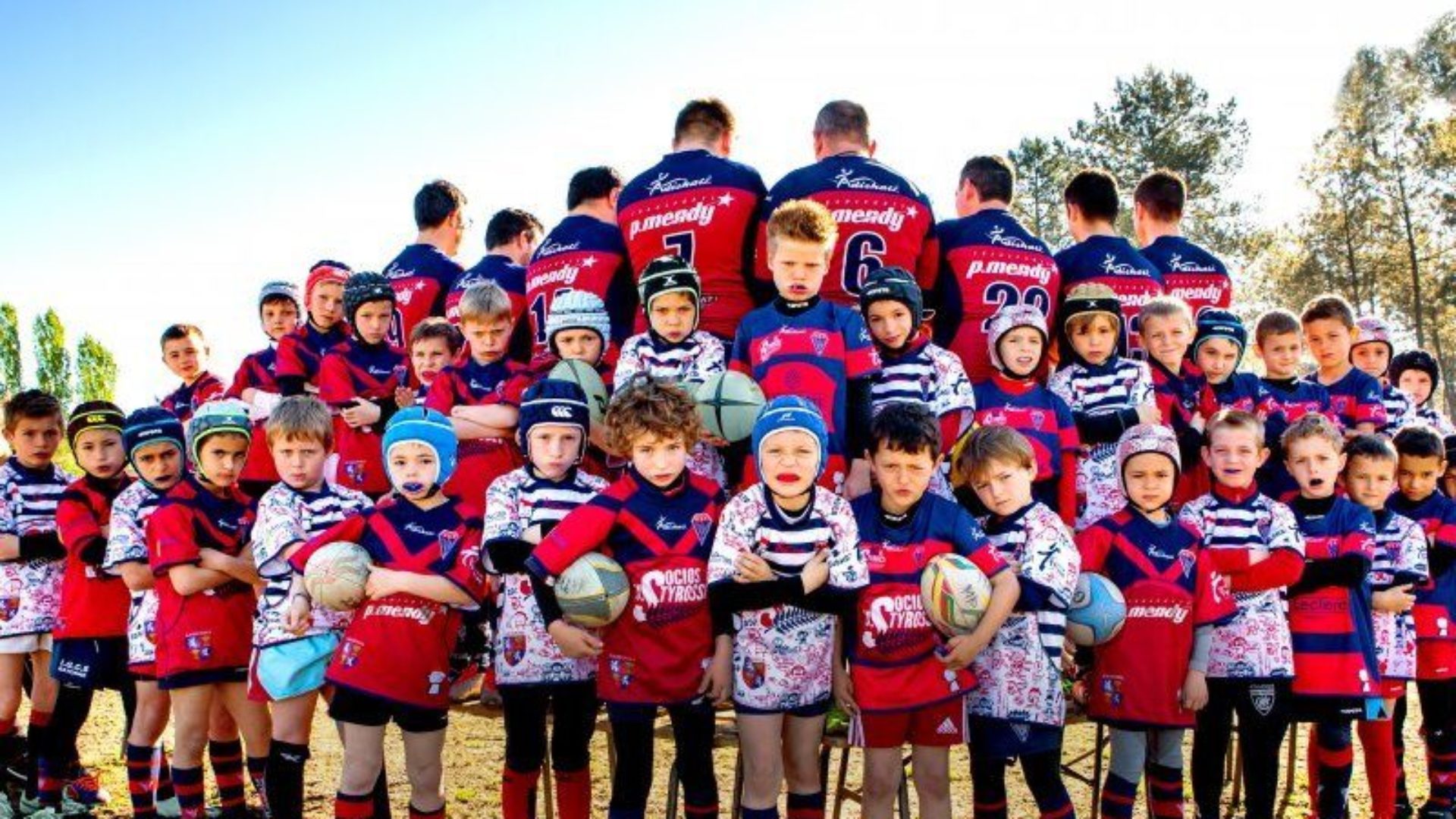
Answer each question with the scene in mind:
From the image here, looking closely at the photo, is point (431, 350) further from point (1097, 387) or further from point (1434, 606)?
point (1434, 606)

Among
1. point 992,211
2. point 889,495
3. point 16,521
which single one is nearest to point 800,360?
point 889,495

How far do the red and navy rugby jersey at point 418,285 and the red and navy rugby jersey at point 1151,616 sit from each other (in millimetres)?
4780

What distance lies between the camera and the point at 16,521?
259 inches

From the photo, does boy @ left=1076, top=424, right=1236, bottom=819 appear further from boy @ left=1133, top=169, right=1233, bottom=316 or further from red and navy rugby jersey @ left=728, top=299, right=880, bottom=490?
boy @ left=1133, top=169, right=1233, bottom=316

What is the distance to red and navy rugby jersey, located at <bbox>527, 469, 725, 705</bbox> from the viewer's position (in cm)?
433

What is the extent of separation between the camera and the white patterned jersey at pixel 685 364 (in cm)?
505

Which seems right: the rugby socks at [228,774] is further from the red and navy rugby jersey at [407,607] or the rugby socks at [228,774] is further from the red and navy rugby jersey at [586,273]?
the red and navy rugby jersey at [586,273]

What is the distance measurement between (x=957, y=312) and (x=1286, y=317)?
211cm

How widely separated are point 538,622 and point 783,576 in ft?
3.95

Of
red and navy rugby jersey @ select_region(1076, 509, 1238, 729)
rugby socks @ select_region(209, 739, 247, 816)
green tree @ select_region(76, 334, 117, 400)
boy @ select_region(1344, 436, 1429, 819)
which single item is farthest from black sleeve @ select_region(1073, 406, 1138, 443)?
green tree @ select_region(76, 334, 117, 400)

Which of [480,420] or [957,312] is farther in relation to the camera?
[957,312]

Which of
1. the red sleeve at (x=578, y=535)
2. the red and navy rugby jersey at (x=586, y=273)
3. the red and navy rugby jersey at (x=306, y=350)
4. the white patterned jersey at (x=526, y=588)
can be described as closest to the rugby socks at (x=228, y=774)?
the white patterned jersey at (x=526, y=588)

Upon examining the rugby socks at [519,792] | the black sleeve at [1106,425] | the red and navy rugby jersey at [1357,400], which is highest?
the red and navy rugby jersey at [1357,400]

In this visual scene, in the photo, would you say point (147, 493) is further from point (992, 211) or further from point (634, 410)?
point (992, 211)
